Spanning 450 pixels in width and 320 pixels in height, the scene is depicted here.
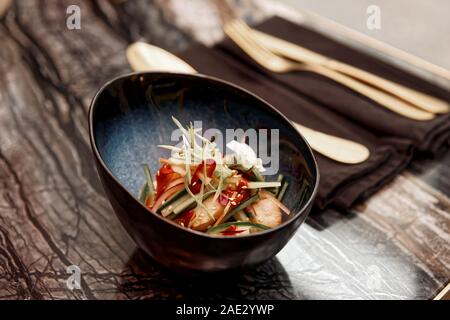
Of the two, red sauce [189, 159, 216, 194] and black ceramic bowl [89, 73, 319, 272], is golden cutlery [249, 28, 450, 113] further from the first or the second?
red sauce [189, 159, 216, 194]

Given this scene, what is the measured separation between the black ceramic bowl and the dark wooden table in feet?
0.22

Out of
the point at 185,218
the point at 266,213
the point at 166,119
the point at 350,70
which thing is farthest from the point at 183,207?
the point at 350,70

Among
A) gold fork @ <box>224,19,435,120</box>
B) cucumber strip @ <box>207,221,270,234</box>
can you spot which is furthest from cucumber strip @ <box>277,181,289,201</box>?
A: gold fork @ <box>224,19,435,120</box>

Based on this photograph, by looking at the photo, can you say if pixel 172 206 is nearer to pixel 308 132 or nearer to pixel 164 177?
pixel 164 177

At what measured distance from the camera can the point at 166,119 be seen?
966 mm

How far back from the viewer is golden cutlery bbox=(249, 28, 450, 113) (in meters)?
1.17

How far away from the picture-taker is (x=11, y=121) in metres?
1.04

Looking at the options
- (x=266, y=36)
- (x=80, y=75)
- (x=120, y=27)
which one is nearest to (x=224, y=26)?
(x=266, y=36)

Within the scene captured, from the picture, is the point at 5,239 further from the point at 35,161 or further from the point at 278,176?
the point at 278,176

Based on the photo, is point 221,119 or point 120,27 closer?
point 221,119

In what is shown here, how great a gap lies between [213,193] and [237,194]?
1.4 inches

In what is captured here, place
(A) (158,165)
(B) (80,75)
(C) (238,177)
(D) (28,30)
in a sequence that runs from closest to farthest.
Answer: (C) (238,177), (A) (158,165), (B) (80,75), (D) (28,30)

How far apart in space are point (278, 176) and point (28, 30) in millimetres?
708

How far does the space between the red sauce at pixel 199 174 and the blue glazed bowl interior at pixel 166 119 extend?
0.40 ft
